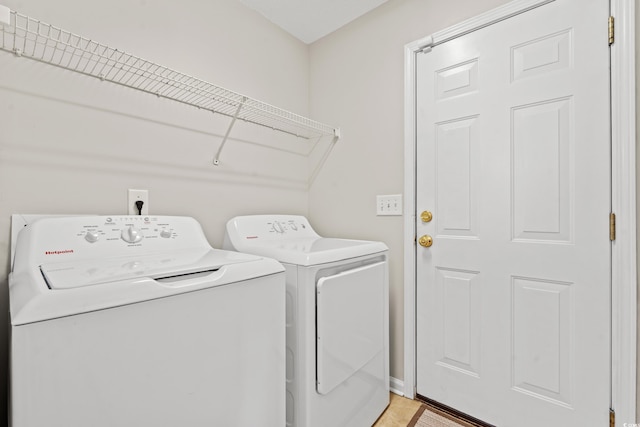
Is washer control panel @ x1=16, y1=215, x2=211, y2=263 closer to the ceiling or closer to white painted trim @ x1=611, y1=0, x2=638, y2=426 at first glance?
the ceiling

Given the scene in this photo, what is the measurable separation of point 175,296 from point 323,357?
0.68 metres

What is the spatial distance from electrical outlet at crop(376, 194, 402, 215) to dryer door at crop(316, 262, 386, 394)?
0.38 m

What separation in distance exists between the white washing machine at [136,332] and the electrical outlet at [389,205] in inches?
37.3

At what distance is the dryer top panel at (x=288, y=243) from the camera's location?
1.27m

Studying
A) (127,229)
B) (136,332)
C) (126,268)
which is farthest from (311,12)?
(136,332)

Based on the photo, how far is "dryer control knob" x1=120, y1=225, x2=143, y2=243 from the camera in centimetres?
119

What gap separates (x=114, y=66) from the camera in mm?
1212

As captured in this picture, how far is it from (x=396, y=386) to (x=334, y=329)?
855 millimetres

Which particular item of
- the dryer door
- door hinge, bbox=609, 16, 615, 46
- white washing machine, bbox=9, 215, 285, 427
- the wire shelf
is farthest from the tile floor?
door hinge, bbox=609, 16, 615, 46

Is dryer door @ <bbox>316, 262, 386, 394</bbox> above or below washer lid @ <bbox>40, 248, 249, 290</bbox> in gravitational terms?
below

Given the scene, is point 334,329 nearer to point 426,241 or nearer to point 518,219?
point 426,241

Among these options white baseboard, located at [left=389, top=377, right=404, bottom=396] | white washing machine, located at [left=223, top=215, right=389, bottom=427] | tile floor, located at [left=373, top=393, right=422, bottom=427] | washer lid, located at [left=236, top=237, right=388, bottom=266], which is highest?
washer lid, located at [left=236, top=237, right=388, bottom=266]

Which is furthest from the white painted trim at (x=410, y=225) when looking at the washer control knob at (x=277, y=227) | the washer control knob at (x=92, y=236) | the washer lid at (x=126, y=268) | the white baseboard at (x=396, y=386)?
the washer control knob at (x=92, y=236)

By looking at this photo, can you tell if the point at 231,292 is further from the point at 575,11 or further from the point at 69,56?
the point at 575,11
